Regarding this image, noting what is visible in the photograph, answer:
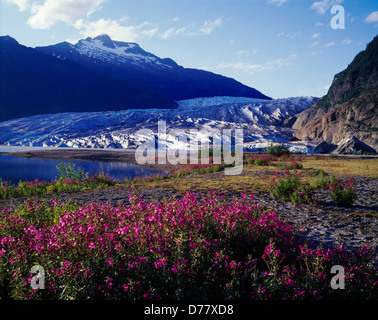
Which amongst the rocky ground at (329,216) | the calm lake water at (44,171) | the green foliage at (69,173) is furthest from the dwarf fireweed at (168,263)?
the calm lake water at (44,171)

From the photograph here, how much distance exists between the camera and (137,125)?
68250 mm

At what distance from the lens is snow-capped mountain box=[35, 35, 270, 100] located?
128500mm

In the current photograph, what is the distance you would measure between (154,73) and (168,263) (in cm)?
14557

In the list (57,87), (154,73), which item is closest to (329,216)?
(57,87)

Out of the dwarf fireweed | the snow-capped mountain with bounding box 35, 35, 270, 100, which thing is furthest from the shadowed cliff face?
the snow-capped mountain with bounding box 35, 35, 270, 100

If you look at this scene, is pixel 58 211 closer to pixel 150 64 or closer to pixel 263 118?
pixel 263 118

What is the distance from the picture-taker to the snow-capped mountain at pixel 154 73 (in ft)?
422

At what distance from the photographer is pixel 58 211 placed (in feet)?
Result: 17.9

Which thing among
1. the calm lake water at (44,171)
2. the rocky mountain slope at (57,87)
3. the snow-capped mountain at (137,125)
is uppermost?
the rocky mountain slope at (57,87)

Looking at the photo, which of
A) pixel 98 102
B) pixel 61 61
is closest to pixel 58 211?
pixel 98 102

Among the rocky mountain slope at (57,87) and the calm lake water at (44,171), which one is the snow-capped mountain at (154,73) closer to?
the rocky mountain slope at (57,87)

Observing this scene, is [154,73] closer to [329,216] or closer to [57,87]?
[57,87]

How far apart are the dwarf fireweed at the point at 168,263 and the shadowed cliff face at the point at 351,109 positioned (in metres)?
41.3
